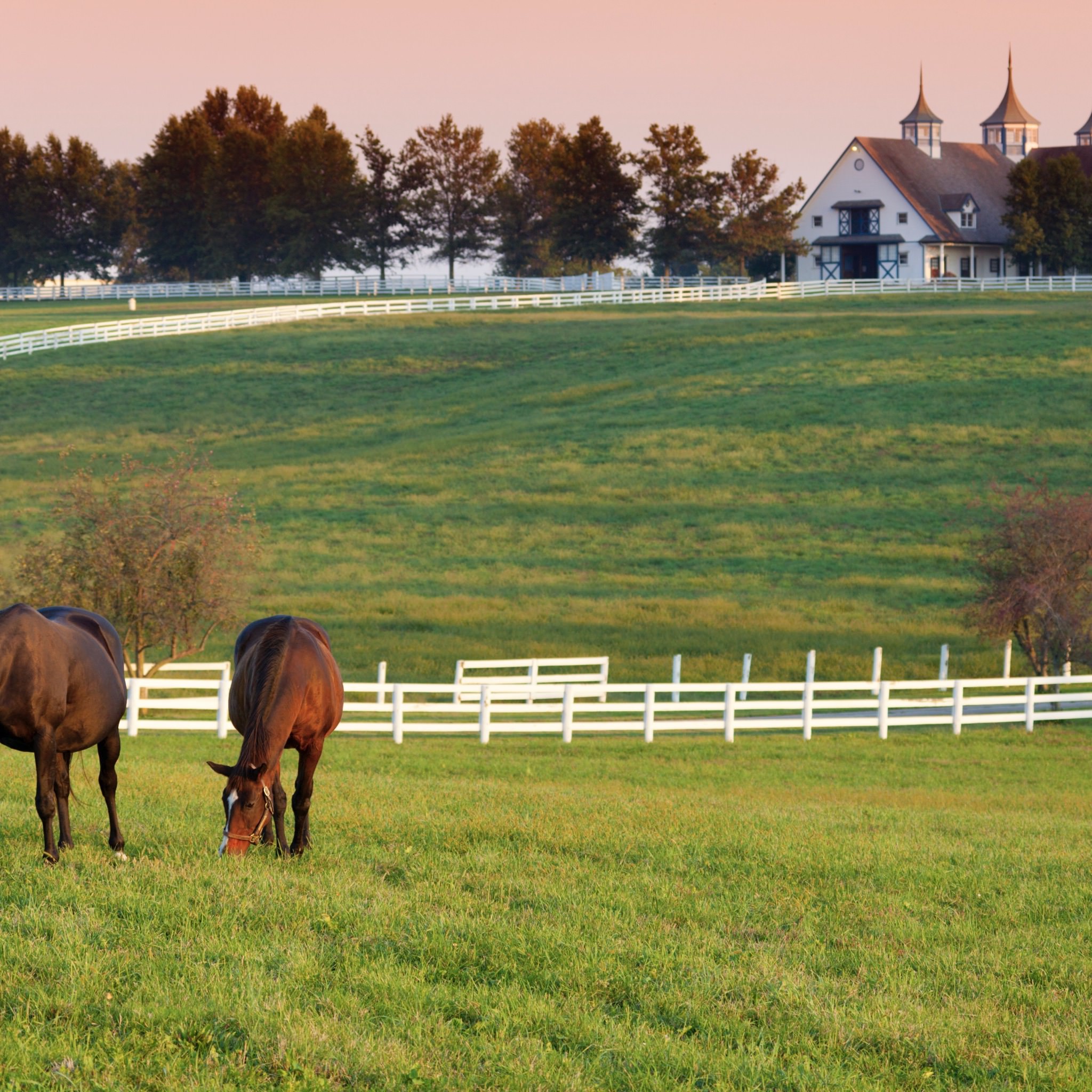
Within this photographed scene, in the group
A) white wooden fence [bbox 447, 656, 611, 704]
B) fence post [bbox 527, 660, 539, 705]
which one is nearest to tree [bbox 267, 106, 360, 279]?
white wooden fence [bbox 447, 656, 611, 704]

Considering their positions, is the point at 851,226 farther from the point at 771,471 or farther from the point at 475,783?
the point at 475,783

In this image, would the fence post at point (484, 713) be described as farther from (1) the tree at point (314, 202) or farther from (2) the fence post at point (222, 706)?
(1) the tree at point (314, 202)

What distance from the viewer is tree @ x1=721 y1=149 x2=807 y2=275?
9306cm

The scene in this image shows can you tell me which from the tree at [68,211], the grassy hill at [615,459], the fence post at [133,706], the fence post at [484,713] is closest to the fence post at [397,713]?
the fence post at [484,713]

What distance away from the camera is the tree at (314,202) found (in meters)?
110

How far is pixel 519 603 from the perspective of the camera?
3294cm

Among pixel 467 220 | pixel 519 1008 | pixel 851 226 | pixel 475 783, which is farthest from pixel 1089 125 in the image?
pixel 519 1008

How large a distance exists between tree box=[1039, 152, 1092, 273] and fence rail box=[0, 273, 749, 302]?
20065mm

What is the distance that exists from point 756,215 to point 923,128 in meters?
16.0

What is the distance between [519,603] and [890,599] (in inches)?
358

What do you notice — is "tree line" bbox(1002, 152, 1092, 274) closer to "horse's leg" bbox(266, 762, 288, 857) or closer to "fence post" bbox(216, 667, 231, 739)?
"fence post" bbox(216, 667, 231, 739)

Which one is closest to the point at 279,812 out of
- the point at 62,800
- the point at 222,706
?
the point at 62,800

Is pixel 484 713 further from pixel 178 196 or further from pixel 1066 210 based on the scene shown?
pixel 178 196

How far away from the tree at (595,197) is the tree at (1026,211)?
86.8ft
